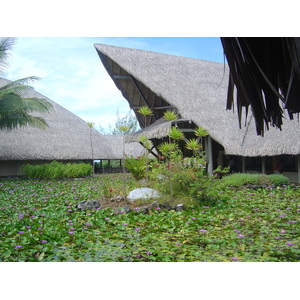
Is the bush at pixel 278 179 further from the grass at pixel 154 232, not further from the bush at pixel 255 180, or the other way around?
the grass at pixel 154 232

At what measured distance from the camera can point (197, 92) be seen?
8.31 metres

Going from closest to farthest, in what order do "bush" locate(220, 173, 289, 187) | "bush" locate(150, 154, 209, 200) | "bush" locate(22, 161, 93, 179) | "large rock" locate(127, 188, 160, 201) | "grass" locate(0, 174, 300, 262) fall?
"grass" locate(0, 174, 300, 262) → "bush" locate(150, 154, 209, 200) → "large rock" locate(127, 188, 160, 201) → "bush" locate(220, 173, 289, 187) → "bush" locate(22, 161, 93, 179)

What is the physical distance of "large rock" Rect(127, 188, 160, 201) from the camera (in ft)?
15.4

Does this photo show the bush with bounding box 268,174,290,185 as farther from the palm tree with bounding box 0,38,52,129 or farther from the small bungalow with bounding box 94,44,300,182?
the palm tree with bounding box 0,38,52,129

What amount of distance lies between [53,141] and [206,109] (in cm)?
541

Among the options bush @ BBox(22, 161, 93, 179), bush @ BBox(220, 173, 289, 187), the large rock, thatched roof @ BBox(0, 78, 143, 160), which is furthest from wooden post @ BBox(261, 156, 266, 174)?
thatched roof @ BBox(0, 78, 143, 160)

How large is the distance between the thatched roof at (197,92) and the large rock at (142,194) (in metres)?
2.79

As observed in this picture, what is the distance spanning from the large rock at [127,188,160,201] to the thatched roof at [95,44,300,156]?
2.79 metres

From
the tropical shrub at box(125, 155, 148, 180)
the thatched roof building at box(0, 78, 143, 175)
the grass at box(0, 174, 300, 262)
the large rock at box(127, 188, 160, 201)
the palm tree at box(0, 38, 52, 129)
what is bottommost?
the grass at box(0, 174, 300, 262)
